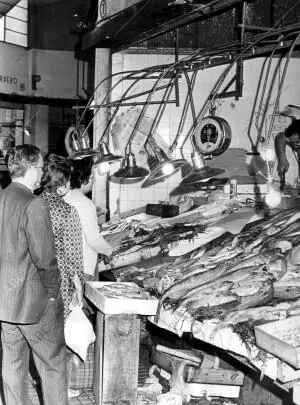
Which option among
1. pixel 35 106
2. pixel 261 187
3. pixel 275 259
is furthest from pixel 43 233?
pixel 35 106

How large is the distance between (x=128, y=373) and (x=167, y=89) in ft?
18.1

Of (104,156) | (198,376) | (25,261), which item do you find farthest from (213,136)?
(25,261)

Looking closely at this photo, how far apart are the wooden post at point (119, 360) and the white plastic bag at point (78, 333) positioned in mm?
213

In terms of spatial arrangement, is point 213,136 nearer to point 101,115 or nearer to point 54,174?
point 101,115

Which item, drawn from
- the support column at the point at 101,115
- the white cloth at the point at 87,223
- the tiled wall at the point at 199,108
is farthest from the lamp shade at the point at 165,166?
the support column at the point at 101,115

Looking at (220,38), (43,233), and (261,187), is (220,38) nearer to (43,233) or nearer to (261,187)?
(261,187)

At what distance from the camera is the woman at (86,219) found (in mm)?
6109

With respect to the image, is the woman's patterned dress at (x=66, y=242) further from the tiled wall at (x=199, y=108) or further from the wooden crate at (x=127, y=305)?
the tiled wall at (x=199, y=108)

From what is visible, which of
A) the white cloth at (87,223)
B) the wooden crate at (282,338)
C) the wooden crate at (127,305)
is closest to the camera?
the wooden crate at (282,338)

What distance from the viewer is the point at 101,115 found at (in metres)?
10.9

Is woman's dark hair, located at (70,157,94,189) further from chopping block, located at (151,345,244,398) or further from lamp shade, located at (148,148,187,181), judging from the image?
chopping block, located at (151,345,244,398)

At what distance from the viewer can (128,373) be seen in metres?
5.48

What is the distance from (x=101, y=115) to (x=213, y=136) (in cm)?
302

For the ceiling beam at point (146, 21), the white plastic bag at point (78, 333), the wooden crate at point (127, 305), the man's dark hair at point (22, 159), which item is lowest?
the white plastic bag at point (78, 333)
